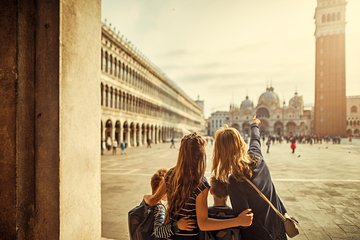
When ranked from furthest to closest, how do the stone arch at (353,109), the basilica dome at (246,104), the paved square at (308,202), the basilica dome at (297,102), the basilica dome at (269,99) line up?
the basilica dome at (246,104) → the basilica dome at (297,102) → the basilica dome at (269,99) → the stone arch at (353,109) → the paved square at (308,202)

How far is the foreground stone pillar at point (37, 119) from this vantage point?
7.79 feet

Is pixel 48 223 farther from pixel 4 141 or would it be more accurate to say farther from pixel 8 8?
pixel 8 8

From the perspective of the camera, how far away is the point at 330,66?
67.8 meters

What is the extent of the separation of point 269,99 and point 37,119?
12441 centimetres

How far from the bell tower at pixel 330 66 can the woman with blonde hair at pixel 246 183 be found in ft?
250

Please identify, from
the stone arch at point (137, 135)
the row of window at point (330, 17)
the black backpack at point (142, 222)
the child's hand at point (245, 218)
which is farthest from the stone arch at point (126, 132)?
the row of window at point (330, 17)

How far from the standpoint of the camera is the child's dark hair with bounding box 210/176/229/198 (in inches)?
86.0

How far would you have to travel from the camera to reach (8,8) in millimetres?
2398

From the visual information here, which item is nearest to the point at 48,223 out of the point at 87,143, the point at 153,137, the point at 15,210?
the point at 15,210

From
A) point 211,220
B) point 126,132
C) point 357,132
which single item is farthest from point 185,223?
point 357,132

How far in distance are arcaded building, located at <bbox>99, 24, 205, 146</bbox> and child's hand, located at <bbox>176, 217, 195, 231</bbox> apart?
63.5ft

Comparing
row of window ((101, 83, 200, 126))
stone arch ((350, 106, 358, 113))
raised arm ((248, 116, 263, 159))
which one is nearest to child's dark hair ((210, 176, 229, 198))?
raised arm ((248, 116, 263, 159))

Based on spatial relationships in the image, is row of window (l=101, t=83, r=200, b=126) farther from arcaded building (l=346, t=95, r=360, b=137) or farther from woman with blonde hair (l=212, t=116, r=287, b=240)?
arcaded building (l=346, t=95, r=360, b=137)

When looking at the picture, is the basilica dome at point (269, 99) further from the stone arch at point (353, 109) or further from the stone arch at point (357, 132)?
the stone arch at point (357, 132)
